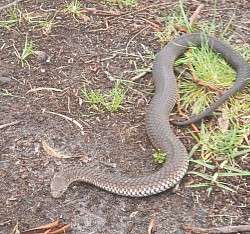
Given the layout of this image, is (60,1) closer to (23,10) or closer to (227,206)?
(23,10)

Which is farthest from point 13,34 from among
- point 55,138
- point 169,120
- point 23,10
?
point 169,120

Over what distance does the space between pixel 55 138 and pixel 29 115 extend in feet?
1.56

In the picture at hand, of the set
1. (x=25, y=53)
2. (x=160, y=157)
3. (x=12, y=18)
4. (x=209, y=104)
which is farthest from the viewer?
(x=12, y=18)

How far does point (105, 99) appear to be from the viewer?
5.76 m

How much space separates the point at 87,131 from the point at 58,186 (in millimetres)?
906

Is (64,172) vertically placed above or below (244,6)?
below

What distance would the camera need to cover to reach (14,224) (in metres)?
4.34

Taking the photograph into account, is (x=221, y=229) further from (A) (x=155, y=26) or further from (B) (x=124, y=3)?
(B) (x=124, y=3)


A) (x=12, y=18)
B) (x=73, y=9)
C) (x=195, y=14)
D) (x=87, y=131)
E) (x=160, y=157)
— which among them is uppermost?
(x=195, y=14)

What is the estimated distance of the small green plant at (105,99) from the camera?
5605 millimetres

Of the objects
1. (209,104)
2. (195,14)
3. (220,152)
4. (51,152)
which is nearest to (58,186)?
(51,152)

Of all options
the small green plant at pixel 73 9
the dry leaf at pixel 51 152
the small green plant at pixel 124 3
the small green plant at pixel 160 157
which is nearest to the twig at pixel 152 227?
the small green plant at pixel 160 157

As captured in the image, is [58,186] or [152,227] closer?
[152,227]

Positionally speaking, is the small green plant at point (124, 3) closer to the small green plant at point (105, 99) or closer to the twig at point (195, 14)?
the twig at point (195, 14)
